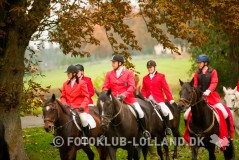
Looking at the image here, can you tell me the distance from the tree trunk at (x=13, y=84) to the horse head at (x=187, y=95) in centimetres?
467

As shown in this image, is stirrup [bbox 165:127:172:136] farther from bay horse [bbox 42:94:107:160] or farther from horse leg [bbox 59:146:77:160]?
horse leg [bbox 59:146:77:160]

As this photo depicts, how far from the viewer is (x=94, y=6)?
13.8 meters

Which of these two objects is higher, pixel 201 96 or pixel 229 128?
pixel 201 96

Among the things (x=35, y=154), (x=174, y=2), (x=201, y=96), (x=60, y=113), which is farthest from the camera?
(x=35, y=154)

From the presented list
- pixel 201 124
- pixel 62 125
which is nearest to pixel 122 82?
pixel 62 125

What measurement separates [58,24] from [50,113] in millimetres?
3982

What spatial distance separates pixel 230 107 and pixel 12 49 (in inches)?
231

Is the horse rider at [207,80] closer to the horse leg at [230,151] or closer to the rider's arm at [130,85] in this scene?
the horse leg at [230,151]

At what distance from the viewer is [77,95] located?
11.6 metres

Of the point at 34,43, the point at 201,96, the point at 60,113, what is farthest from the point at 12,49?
the point at 201,96

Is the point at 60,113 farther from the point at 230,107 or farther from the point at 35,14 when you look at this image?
the point at 230,107

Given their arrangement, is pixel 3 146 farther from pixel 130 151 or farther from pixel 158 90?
pixel 158 90

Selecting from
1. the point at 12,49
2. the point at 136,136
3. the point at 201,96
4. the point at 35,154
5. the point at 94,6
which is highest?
the point at 94,6

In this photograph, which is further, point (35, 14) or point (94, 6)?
point (94, 6)
